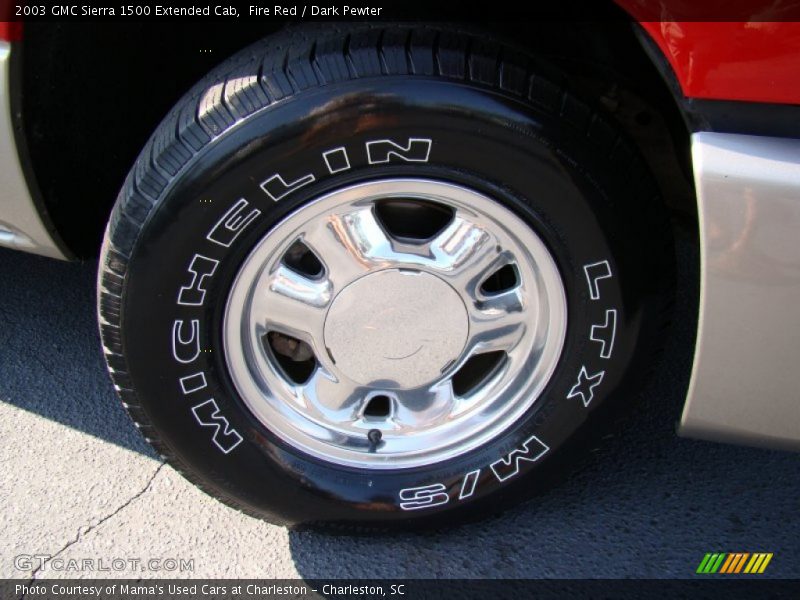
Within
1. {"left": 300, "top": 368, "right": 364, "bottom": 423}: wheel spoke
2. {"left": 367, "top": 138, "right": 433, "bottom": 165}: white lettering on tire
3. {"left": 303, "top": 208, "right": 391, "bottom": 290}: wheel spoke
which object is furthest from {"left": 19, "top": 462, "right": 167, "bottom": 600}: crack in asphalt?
{"left": 367, "top": 138, "right": 433, "bottom": 165}: white lettering on tire

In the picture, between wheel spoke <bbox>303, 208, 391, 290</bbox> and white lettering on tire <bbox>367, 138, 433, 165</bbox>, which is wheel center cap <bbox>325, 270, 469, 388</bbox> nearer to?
wheel spoke <bbox>303, 208, 391, 290</bbox>

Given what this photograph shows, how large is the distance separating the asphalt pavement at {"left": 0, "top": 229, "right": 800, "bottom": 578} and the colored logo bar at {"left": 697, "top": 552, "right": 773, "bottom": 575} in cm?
2

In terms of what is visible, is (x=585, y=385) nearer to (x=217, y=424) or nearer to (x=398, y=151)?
(x=398, y=151)

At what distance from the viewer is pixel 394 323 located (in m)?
1.71

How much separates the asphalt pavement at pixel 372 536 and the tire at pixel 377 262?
0.10 meters

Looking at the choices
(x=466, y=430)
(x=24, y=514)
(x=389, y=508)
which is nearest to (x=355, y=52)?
(x=466, y=430)

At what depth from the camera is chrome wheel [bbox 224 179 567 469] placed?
1.62 m

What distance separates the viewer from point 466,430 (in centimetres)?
183

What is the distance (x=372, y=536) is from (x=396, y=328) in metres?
0.51

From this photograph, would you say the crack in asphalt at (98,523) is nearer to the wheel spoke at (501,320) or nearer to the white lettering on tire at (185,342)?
the white lettering on tire at (185,342)

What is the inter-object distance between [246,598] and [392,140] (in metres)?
1.02

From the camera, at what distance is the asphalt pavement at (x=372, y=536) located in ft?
5.94

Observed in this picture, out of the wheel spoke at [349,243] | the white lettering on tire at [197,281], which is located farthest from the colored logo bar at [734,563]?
the white lettering on tire at [197,281]

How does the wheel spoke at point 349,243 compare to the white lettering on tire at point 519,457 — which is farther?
the white lettering on tire at point 519,457
